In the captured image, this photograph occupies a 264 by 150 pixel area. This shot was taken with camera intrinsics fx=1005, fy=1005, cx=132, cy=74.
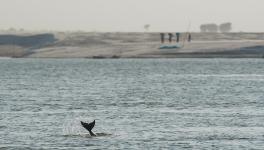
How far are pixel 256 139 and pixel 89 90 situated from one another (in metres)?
57.2

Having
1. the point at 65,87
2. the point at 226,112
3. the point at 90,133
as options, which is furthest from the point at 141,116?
the point at 65,87

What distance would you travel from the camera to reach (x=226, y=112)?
8162 cm

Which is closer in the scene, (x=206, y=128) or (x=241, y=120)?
(x=206, y=128)

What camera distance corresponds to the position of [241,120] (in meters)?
73.5

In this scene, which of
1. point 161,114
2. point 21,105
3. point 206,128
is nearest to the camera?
point 206,128

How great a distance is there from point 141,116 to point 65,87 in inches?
1919

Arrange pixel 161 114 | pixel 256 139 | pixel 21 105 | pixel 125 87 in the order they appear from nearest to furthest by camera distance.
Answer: pixel 256 139 < pixel 161 114 < pixel 21 105 < pixel 125 87

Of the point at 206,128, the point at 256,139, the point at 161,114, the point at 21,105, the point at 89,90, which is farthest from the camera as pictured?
the point at 89,90

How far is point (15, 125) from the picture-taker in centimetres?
7012

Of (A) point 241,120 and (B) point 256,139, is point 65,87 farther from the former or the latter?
(B) point 256,139

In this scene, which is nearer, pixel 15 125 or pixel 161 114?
pixel 15 125

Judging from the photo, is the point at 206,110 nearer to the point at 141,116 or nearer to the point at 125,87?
the point at 141,116

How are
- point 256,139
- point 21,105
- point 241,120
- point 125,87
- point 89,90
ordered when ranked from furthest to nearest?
point 125,87 → point 89,90 → point 21,105 → point 241,120 → point 256,139

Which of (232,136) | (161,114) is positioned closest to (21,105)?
(161,114)
